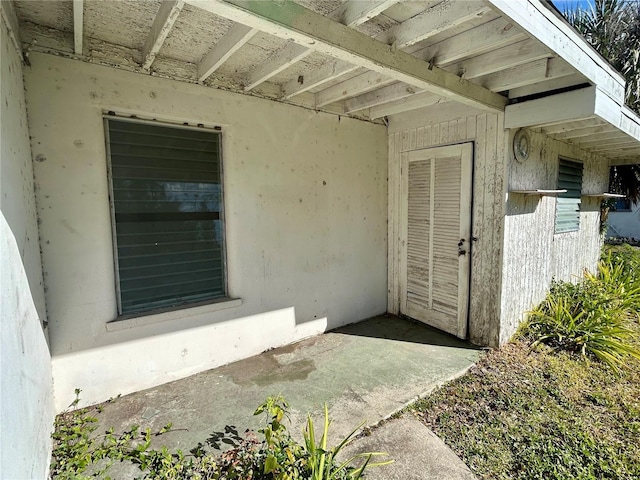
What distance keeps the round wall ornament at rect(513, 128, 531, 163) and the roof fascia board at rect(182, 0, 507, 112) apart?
107 cm

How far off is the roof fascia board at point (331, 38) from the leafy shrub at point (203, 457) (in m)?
2.05

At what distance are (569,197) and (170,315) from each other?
17.1ft

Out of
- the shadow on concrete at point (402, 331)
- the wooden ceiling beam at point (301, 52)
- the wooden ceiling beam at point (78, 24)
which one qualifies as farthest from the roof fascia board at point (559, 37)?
the shadow on concrete at point (402, 331)

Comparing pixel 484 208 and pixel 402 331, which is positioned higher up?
pixel 484 208

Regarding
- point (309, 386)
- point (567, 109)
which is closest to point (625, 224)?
point (567, 109)

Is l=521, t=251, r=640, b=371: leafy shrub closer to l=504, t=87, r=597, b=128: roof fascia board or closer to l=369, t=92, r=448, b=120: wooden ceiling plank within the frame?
l=504, t=87, r=597, b=128: roof fascia board

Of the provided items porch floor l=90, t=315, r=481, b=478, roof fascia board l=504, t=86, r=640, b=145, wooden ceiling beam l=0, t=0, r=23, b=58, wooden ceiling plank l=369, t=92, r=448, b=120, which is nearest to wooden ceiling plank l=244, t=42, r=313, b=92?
wooden ceiling plank l=369, t=92, r=448, b=120

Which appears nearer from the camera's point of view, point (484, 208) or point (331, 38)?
point (331, 38)

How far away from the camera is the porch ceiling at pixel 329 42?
172cm

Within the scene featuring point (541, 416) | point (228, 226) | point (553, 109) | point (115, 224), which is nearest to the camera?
point (541, 416)

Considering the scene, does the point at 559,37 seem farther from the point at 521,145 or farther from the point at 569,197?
the point at 569,197

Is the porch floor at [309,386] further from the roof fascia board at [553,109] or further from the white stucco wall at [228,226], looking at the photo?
the roof fascia board at [553,109]

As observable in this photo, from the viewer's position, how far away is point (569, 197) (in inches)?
173

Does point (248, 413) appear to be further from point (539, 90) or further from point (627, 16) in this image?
point (627, 16)
